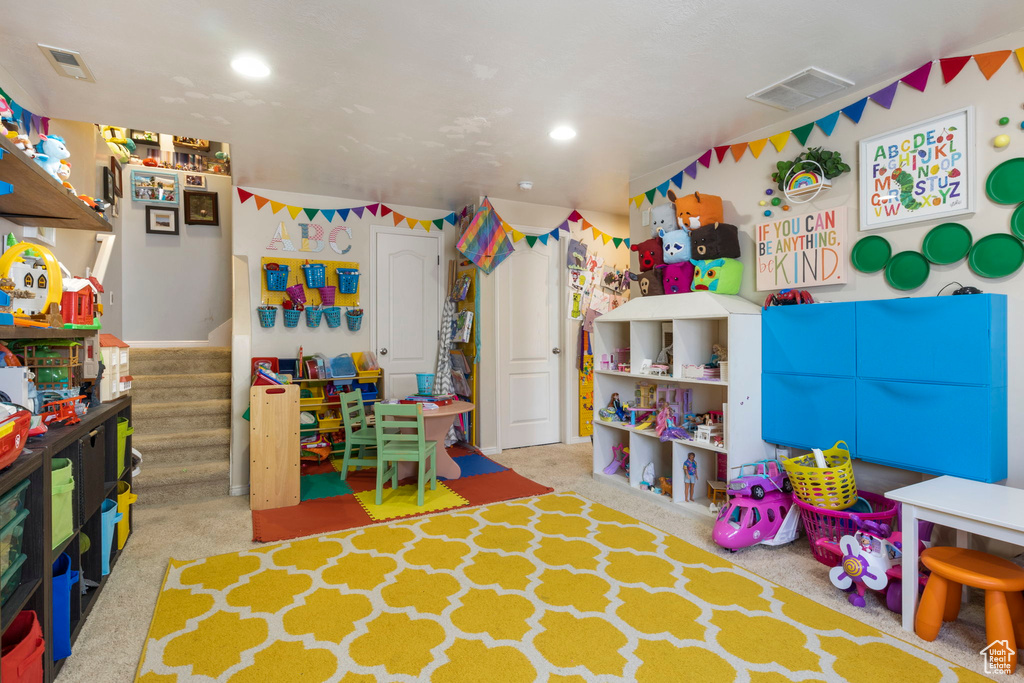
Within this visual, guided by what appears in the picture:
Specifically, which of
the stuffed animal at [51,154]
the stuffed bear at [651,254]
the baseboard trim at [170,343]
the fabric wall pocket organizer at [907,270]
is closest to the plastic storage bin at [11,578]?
the stuffed animal at [51,154]

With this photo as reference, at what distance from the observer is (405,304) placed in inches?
203

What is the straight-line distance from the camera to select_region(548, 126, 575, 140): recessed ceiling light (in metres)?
3.25

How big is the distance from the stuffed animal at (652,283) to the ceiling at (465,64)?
81 cm

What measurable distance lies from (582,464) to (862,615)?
2.56 m

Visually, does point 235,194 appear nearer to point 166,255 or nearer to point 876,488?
point 166,255

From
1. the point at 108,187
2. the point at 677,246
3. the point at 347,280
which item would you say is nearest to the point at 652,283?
the point at 677,246

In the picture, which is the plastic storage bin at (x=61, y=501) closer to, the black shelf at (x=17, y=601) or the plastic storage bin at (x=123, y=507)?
the black shelf at (x=17, y=601)

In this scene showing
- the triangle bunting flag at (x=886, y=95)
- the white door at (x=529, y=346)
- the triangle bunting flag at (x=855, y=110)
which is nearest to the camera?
the triangle bunting flag at (x=886, y=95)

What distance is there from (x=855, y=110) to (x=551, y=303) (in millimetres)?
2981

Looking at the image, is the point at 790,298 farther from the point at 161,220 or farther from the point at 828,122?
the point at 161,220

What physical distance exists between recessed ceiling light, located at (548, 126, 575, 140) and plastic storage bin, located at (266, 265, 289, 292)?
251 centimetres

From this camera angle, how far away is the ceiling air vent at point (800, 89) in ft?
8.51

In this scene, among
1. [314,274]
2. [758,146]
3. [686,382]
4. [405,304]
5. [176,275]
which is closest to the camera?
[758,146]

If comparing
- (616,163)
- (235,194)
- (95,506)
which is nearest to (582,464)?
(616,163)
